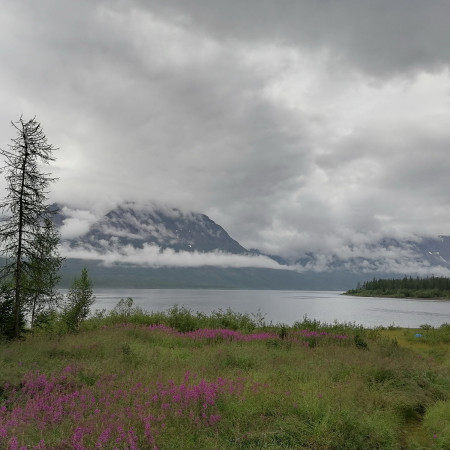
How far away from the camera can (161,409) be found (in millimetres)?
6977

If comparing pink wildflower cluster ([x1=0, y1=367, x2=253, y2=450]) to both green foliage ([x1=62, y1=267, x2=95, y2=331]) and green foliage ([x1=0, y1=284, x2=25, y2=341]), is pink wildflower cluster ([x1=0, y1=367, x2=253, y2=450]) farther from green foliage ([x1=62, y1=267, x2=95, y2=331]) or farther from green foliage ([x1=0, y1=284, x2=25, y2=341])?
green foliage ([x1=62, y1=267, x2=95, y2=331])

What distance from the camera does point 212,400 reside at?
7414mm

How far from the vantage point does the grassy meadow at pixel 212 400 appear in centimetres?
623

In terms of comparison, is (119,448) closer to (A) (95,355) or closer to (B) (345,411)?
(B) (345,411)

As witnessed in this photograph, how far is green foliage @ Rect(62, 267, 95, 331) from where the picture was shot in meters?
24.6

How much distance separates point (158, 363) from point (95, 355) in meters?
2.76

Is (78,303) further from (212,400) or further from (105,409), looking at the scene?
(212,400)

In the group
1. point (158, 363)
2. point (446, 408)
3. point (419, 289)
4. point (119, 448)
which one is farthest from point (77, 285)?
point (419, 289)

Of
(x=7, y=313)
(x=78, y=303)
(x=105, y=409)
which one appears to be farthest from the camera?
(x=78, y=303)

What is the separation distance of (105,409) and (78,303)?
20.1m

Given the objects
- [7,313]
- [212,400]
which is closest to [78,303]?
[7,313]

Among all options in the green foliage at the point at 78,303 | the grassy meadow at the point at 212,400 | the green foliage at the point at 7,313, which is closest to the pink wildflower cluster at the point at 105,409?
the grassy meadow at the point at 212,400

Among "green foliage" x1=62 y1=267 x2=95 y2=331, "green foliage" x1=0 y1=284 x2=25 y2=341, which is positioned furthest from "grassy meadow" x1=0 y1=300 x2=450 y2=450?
"green foliage" x1=62 y1=267 x2=95 y2=331

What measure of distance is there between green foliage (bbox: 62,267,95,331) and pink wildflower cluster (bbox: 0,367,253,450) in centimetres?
1648
